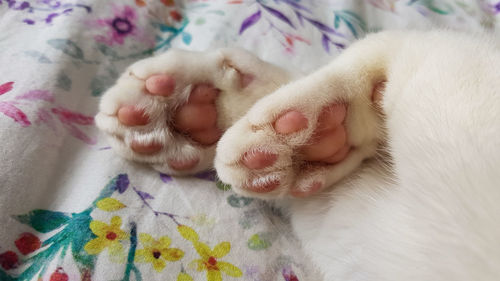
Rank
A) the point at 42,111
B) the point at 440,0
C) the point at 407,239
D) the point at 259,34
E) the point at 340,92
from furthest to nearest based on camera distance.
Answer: the point at 440,0, the point at 259,34, the point at 42,111, the point at 340,92, the point at 407,239

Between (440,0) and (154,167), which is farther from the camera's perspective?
(440,0)

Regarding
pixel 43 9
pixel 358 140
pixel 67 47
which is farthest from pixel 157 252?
pixel 43 9

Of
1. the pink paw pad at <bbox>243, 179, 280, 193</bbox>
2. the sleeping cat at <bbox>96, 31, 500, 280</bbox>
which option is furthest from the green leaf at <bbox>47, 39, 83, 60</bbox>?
the pink paw pad at <bbox>243, 179, 280, 193</bbox>

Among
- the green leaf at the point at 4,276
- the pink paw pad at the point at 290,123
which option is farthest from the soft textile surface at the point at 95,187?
the pink paw pad at the point at 290,123

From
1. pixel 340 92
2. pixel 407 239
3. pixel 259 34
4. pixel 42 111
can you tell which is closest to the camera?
pixel 407 239

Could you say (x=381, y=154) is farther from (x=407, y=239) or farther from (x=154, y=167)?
(x=154, y=167)

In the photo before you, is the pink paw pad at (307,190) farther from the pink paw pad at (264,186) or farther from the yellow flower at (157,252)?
the yellow flower at (157,252)

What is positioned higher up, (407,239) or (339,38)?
(407,239)

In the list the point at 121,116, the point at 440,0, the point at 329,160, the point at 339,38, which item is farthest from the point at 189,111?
the point at 440,0

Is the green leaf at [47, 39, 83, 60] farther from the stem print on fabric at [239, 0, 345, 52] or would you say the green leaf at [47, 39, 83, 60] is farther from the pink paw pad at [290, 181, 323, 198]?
the pink paw pad at [290, 181, 323, 198]
